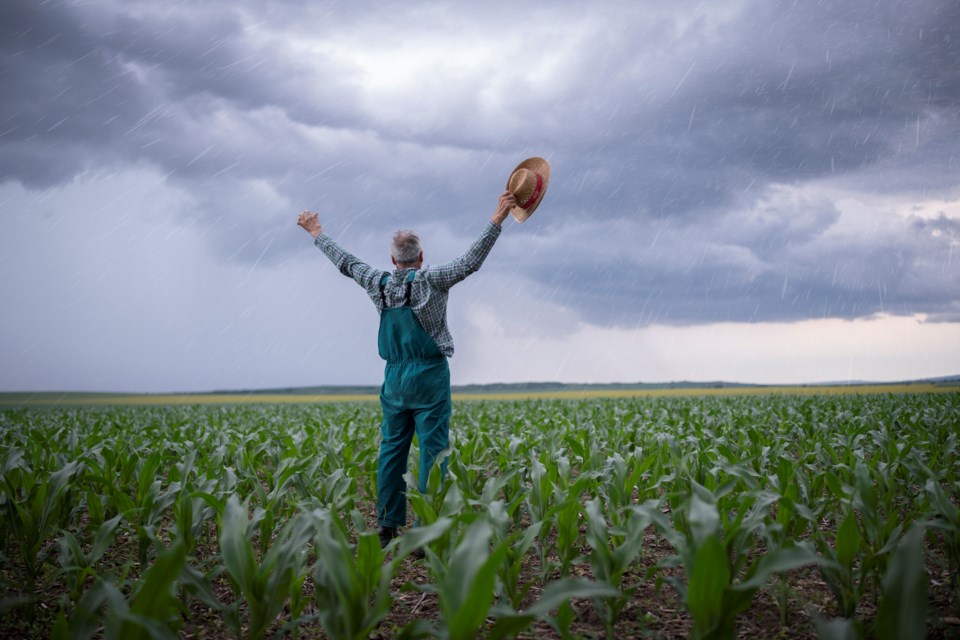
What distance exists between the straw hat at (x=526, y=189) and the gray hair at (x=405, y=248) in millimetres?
818

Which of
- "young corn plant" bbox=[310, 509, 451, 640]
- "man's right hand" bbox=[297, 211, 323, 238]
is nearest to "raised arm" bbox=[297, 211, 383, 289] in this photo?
"man's right hand" bbox=[297, 211, 323, 238]

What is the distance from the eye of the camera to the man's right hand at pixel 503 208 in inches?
168

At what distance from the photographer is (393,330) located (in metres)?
4.50

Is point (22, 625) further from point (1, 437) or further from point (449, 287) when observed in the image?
point (1, 437)

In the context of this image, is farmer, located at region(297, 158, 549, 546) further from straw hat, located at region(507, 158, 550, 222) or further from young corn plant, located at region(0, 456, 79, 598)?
young corn plant, located at region(0, 456, 79, 598)

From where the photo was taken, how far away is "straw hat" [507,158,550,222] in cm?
436

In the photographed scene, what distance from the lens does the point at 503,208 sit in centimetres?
428

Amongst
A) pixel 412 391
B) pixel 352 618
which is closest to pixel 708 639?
pixel 352 618

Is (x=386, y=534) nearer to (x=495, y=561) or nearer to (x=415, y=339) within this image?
(x=415, y=339)

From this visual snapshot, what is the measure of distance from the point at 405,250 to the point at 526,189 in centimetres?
105

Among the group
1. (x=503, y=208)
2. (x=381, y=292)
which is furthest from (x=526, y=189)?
(x=381, y=292)

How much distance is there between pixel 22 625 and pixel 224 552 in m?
1.98

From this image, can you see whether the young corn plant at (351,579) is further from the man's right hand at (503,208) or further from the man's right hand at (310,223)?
the man's right hand at (310,223)

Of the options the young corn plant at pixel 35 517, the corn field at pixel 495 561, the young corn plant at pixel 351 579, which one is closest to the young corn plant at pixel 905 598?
the corn field at pixel 495 561
